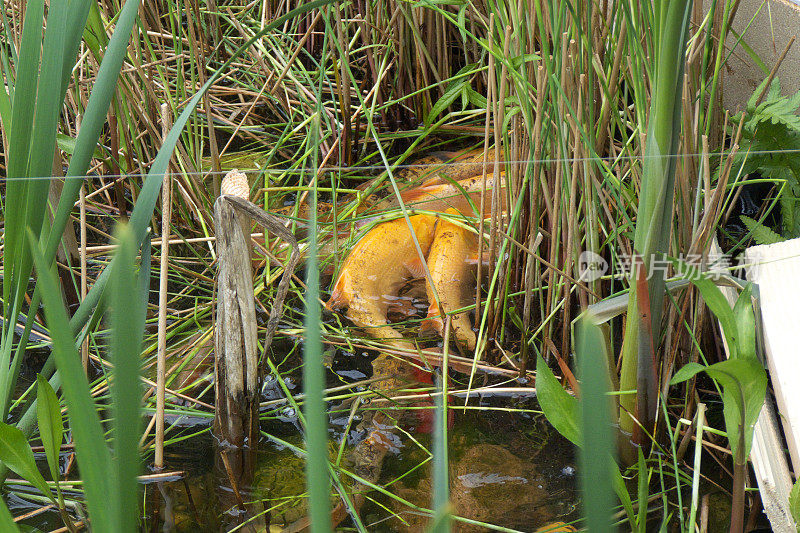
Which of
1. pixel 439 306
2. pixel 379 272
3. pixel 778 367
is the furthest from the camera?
pixel 379 272

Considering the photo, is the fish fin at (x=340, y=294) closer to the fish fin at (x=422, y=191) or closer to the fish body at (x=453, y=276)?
the fish body at (x=453, y=276)

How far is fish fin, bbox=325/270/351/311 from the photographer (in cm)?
170

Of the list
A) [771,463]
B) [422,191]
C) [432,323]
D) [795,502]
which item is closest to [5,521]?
[795,502]

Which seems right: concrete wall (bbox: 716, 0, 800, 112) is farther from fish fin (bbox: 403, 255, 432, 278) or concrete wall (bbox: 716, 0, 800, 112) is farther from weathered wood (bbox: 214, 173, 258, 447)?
weathered wood (bbox: 214, 173, 258, 447)

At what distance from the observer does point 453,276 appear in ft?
Answer: 5.51

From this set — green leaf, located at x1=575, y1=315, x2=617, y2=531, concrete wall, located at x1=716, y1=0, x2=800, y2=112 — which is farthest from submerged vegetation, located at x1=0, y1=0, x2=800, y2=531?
concrete wall, located at x1=716, y1=0, x2=800, y2=112

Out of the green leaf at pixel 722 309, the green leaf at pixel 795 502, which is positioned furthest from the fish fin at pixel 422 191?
the green leaf at pixel 795 502

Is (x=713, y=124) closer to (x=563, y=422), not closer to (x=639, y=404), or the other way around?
(x=639, y=404)

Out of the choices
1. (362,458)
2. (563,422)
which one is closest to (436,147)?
(362,458)

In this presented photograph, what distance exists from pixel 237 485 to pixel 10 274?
0.52m

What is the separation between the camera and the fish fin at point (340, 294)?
66.8 inches

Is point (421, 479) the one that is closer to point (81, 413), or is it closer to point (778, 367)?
point (778, 367)
